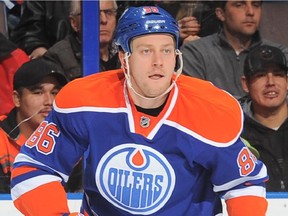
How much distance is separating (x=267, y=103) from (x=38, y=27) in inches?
34.8

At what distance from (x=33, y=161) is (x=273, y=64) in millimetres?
1200

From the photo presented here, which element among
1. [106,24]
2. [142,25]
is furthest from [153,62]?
[106,24]

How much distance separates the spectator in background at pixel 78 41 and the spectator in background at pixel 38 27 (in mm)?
86

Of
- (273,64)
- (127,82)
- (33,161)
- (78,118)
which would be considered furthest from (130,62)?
(273,64)

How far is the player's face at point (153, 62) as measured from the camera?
6.52 feet

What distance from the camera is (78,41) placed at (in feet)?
9.51

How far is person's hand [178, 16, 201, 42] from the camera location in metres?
3.03

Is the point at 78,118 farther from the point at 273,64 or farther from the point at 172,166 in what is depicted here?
the point at 273,64

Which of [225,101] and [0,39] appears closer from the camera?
[225,101]

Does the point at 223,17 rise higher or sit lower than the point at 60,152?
higher

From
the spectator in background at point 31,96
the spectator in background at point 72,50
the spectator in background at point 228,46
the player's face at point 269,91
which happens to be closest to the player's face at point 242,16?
the spectator in background at point 228,46

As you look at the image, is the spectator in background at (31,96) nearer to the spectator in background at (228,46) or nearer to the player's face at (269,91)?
the spectator in background at (228,46)

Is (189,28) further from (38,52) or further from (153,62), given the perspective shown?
(153,62)

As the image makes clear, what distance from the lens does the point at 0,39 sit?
9.78 feet
